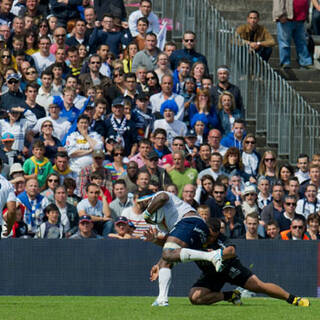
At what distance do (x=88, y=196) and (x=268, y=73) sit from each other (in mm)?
6335

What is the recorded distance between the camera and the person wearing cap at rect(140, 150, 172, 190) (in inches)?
752

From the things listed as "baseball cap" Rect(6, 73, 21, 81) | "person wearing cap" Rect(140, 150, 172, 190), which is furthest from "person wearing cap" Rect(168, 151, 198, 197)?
"baseball cap" Rect(6, 73, 21, 81)

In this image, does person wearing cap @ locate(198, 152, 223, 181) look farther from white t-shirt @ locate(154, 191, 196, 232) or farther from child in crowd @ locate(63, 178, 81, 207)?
white t-shirt @ locate(154, 191, 196, 232)

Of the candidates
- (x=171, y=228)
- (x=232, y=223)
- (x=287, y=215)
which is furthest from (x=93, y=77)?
(x=171, y=228)

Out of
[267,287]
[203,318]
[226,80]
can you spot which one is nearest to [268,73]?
[226,80]

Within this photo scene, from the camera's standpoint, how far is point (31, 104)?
19.9 m

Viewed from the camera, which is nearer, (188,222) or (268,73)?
(188,222)

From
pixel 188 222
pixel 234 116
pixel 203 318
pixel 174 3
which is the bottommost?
pixel 203 318

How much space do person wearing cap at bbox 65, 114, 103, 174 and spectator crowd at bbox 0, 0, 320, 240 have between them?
2cm

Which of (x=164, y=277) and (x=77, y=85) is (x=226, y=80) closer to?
(x=77, y=85)

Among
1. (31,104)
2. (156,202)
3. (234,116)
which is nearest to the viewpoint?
(156,202)

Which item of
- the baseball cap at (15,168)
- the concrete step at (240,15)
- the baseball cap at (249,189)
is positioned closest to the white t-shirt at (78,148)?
the baseball cap at (15,168)

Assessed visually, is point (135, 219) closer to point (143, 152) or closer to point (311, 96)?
point (143, 152)

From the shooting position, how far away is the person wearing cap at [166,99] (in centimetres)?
2070
